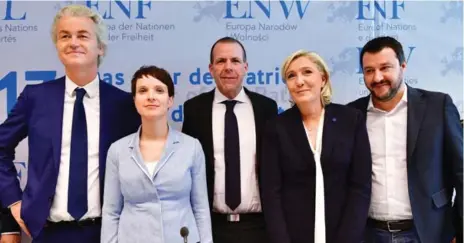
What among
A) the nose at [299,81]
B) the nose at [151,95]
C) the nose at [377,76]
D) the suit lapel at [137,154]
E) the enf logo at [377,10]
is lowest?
the suit lapel at [137,154]

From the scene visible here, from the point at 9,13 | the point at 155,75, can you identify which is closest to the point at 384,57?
the point at 155,75

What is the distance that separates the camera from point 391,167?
2145 mm

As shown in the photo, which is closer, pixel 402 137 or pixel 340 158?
pixel 340 158

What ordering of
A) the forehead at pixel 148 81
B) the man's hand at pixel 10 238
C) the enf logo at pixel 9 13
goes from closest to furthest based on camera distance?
the forehead at pixel 148 81 < the man's hand at pixel 10 238 < the enf logo at pixel 9 13

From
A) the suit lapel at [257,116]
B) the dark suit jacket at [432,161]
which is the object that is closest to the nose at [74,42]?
the suit lapel at [257,116]

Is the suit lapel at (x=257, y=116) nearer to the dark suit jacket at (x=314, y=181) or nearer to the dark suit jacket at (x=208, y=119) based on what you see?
the dark suit jacket at (x=208, y=119)

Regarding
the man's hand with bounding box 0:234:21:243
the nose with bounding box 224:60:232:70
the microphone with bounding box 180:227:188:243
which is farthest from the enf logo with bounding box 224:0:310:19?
the man's hand with bounding box 0:234:21:243

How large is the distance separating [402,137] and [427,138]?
11 cm

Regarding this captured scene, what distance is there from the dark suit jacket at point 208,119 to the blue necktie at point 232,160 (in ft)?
0.25

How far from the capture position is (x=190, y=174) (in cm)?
200

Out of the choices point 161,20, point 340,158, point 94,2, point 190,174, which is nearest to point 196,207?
point 190,174

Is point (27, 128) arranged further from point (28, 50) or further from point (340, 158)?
point (340, 158)

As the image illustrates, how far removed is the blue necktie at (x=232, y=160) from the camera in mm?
2213

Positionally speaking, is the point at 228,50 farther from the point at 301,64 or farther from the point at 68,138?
the point at 68,138
